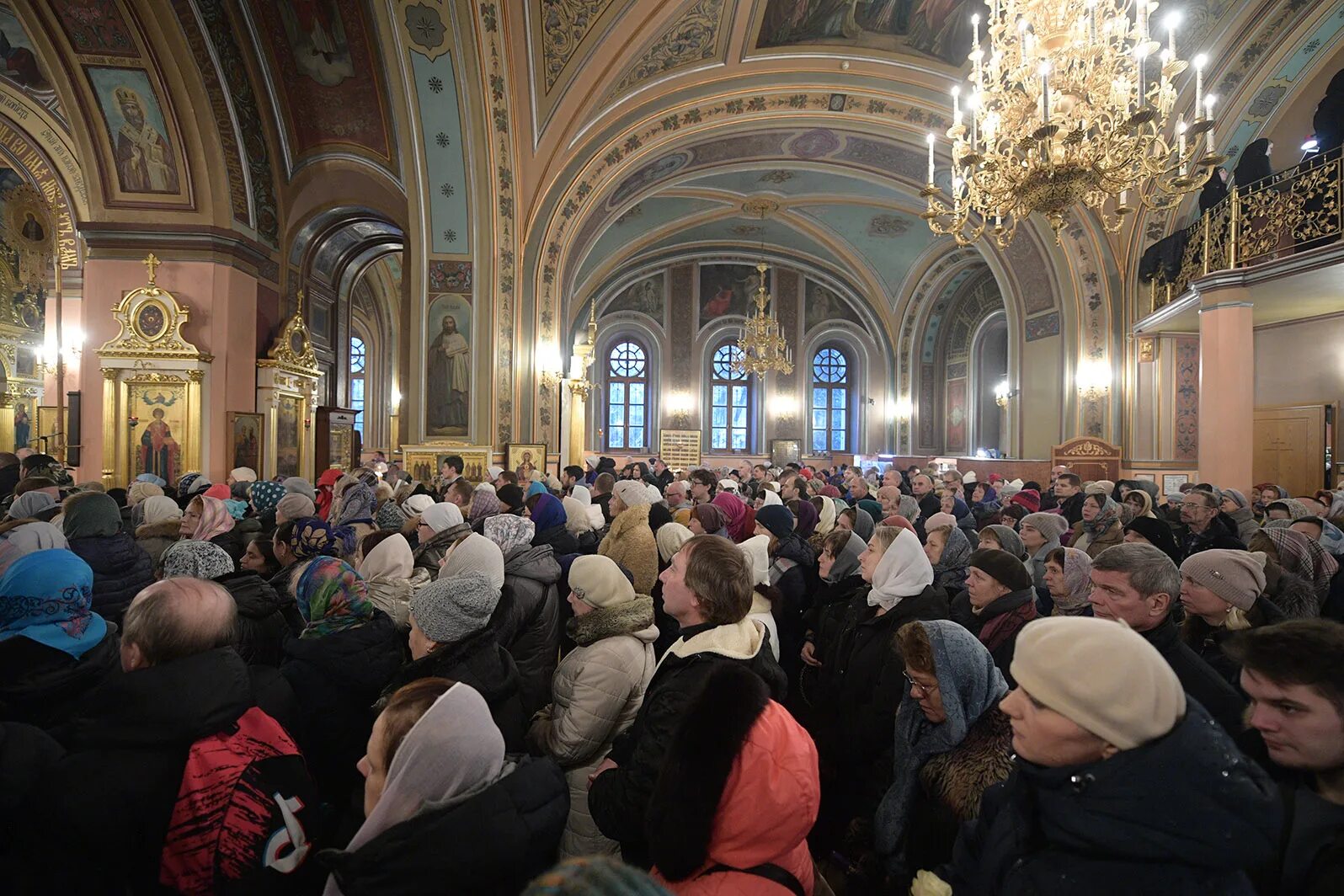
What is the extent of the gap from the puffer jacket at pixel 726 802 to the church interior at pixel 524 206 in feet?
22.4

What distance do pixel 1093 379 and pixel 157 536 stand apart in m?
15.0

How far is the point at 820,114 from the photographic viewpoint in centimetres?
1345

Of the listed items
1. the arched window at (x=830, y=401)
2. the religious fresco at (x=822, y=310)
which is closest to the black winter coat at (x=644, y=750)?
the religious fresco at (x=822, y=310)

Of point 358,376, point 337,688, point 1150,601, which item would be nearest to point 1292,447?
point 1150,601

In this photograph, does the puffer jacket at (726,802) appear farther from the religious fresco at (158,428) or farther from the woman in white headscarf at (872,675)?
the religious fresco at (158,428)

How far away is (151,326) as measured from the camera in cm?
1004

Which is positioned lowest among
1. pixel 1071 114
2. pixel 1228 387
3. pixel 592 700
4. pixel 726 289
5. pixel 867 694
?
pixel 867 694

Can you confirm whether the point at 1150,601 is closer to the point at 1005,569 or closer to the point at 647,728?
the point at 1005,569

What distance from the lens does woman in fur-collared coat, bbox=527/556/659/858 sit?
233 cm

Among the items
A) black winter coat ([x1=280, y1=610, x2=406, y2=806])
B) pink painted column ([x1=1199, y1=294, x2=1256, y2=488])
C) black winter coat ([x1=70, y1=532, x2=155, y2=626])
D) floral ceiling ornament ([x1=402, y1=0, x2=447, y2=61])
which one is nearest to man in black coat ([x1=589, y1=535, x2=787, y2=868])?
black winter coat ([x1=280, y1=610, x2=406, y2=806])

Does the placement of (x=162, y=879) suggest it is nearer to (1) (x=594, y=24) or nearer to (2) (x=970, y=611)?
(2) (x=970, y=611)

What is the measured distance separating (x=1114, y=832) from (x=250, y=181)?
42.0ft

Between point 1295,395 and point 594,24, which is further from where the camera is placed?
point 1295,395

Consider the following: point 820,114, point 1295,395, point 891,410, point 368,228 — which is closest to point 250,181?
point 368,228
